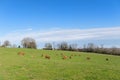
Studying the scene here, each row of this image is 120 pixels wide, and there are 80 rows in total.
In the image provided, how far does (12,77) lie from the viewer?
10.4m

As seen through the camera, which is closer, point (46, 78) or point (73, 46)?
point (46, 78)

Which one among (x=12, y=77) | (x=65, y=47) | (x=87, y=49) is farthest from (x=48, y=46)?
(x=12, y=77)

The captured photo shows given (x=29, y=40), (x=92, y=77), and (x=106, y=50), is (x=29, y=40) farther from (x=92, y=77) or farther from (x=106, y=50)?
(x=92, y=77)

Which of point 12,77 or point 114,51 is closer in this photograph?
point 12,77

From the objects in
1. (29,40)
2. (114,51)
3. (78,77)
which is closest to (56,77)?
(78,77)

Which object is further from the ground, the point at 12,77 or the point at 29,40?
the point at 29,40

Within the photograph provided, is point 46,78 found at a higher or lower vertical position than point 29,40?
lower

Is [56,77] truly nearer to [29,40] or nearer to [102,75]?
[102,75]

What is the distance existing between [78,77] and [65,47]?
52.4 metres

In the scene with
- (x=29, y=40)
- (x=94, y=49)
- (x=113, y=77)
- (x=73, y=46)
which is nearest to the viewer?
(x=113, y=77)

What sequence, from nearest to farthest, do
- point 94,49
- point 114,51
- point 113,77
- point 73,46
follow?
1. point 113,77
2. point 114,51
3. point 94,49
4. point 73,46

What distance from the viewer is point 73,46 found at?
6184 cm

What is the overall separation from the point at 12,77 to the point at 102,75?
479 centimetres

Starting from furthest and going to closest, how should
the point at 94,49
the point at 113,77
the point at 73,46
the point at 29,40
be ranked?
the point at 29,40, the point at 73,46, the point at 94,49, the point at 113,77
